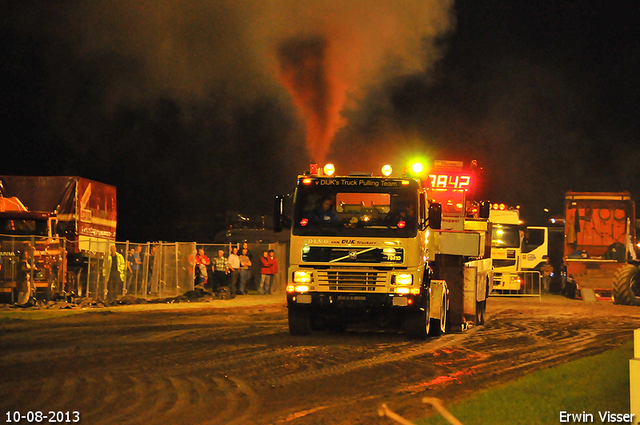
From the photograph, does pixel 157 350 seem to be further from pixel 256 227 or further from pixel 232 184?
pixel 232 184

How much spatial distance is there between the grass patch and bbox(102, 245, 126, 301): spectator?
55.2 feet

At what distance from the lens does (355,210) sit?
1515 centimetres

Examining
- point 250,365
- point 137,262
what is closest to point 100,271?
point 137,262

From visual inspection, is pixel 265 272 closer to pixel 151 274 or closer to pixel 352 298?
pixel 151 274

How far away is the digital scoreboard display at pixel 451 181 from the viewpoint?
2250 centimetres

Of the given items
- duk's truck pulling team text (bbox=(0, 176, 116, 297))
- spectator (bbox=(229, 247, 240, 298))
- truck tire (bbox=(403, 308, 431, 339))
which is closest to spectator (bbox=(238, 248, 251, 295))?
spectator (bbox=(229, 247, 240, 298))

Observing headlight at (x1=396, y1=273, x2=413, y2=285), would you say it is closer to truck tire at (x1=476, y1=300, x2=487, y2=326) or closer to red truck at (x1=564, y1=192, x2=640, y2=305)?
truck tire at (x1=476, y1=300, x2=487, y2=326)

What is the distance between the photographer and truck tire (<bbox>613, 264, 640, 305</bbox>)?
27.2 m

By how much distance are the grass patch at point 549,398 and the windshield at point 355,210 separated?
4704 mm

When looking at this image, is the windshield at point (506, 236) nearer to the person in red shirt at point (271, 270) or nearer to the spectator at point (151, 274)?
the person in red shirt at point (271, 270)

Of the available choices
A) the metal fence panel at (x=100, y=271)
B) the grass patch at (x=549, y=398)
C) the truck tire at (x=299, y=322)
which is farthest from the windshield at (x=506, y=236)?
the grass patch at (x=549, y=398)

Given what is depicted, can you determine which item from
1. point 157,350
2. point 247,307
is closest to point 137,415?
point 157,350

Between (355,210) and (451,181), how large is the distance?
8.02m

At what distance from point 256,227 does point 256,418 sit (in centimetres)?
3601
